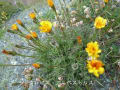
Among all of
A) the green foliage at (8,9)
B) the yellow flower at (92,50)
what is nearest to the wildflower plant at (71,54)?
the yellow flower at (92,50)

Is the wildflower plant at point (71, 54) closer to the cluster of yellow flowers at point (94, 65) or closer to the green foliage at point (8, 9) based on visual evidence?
the cluster of yellow flowers at point (94, 65)

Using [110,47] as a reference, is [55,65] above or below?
below

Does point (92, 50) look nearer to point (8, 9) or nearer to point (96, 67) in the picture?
point (96, 67)

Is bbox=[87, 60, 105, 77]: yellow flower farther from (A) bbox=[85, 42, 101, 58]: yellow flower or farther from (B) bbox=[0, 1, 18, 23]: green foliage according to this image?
(B) bbox=[0, 1, 18, 23]: green foliage

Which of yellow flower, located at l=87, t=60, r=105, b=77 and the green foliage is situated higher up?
the green foliage

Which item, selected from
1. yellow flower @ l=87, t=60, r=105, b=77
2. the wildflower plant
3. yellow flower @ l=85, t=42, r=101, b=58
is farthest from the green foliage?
yellow flower @ l=87, t=60, r=105, b=77

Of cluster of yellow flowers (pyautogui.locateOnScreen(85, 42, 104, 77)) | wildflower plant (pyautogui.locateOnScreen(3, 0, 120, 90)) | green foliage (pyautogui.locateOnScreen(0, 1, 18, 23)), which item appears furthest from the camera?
green foliage (pyautogui.locateOnScreen(0, 1, 18, 23))

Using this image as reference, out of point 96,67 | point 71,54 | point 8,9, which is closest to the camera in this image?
point 96,67

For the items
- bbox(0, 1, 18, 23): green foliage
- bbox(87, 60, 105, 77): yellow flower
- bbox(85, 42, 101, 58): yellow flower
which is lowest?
bbox(87, 60, 105, 77): yellow flower

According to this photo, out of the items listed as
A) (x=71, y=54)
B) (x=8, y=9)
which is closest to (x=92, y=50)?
(x=71, y=54)

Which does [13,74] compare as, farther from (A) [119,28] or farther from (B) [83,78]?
(A) [119,28]


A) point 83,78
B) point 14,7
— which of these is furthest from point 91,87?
point 14,7
